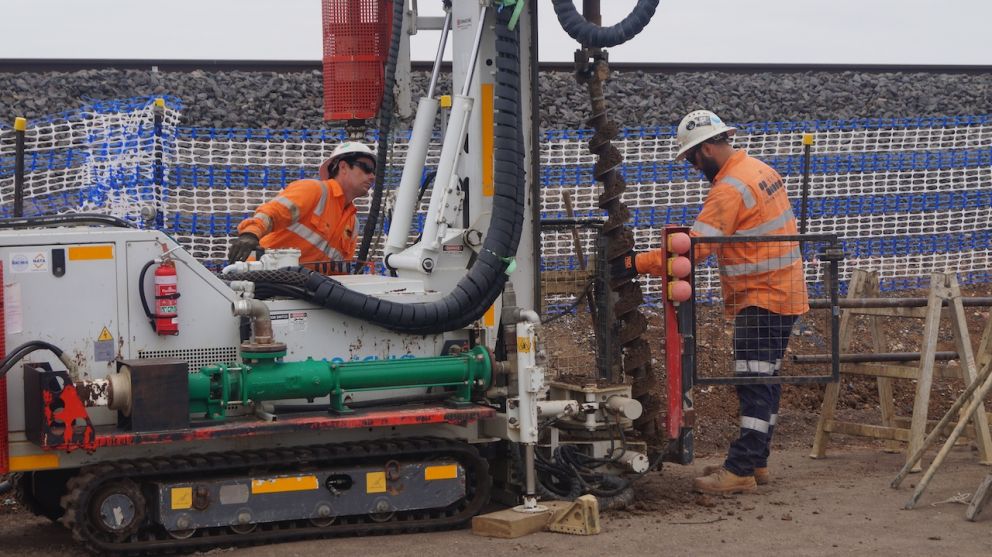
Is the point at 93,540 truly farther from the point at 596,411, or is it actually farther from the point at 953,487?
the point at 953,487

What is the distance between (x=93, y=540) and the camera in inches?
271

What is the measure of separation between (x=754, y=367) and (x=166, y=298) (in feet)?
11.9

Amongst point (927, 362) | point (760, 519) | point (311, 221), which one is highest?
point (311, 221)

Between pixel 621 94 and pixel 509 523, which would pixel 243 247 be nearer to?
pixel 509 523

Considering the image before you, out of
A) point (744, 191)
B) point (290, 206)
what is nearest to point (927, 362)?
point (744, 191)

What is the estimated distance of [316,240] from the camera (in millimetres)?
9125

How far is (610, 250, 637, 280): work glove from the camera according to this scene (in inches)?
341

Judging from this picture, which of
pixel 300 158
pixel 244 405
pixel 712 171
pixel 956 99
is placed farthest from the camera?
pixel 956 99

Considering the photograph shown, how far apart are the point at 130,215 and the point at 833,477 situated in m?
7.07

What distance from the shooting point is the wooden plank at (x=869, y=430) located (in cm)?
962

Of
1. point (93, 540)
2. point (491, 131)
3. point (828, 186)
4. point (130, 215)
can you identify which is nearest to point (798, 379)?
point (491, 131)

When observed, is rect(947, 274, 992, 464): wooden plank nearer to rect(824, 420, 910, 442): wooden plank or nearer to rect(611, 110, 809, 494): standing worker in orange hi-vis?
rect(824, 420, 910, 442): wooden plank

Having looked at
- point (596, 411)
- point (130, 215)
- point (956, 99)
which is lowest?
point (596, 411)

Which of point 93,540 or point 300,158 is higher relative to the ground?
point 300,158
